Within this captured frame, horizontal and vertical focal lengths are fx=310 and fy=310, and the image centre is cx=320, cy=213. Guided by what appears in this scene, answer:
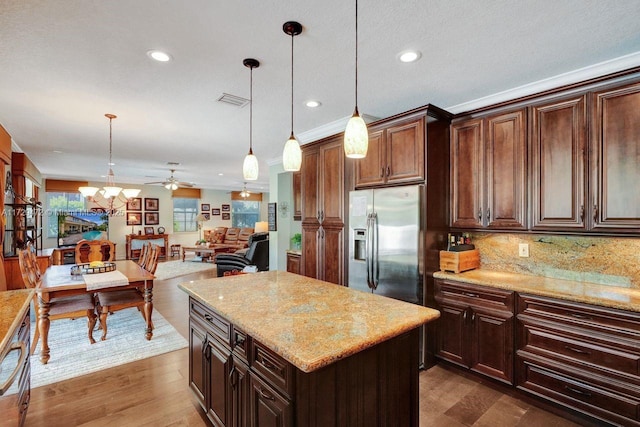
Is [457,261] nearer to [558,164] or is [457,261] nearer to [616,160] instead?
[558,164]

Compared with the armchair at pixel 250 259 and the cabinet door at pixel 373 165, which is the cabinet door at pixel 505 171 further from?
the armchair at pixel 250 259

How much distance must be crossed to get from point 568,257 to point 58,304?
514cm

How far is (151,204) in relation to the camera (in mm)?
10773

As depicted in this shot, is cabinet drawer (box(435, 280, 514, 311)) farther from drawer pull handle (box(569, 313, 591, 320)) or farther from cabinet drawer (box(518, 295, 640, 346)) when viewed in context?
drawer pull handle (box(569, 313, 591, 320))

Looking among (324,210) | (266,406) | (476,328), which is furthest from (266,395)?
(324,210)

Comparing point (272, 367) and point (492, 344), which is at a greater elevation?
point (272, 367)

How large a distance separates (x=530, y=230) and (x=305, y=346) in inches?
92.3

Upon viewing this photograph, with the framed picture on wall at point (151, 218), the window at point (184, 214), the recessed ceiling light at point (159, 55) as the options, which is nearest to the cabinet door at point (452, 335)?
the recessed ceiling light at point (159, 55)

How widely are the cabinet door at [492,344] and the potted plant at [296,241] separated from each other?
3292 mm

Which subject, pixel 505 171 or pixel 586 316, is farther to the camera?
pixel 505 171

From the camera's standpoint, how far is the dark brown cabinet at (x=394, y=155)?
2891 mm

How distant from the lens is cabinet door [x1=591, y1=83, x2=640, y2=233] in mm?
2162

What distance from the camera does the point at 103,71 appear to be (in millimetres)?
2570

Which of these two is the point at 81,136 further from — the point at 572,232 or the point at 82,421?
the point at 572,232
